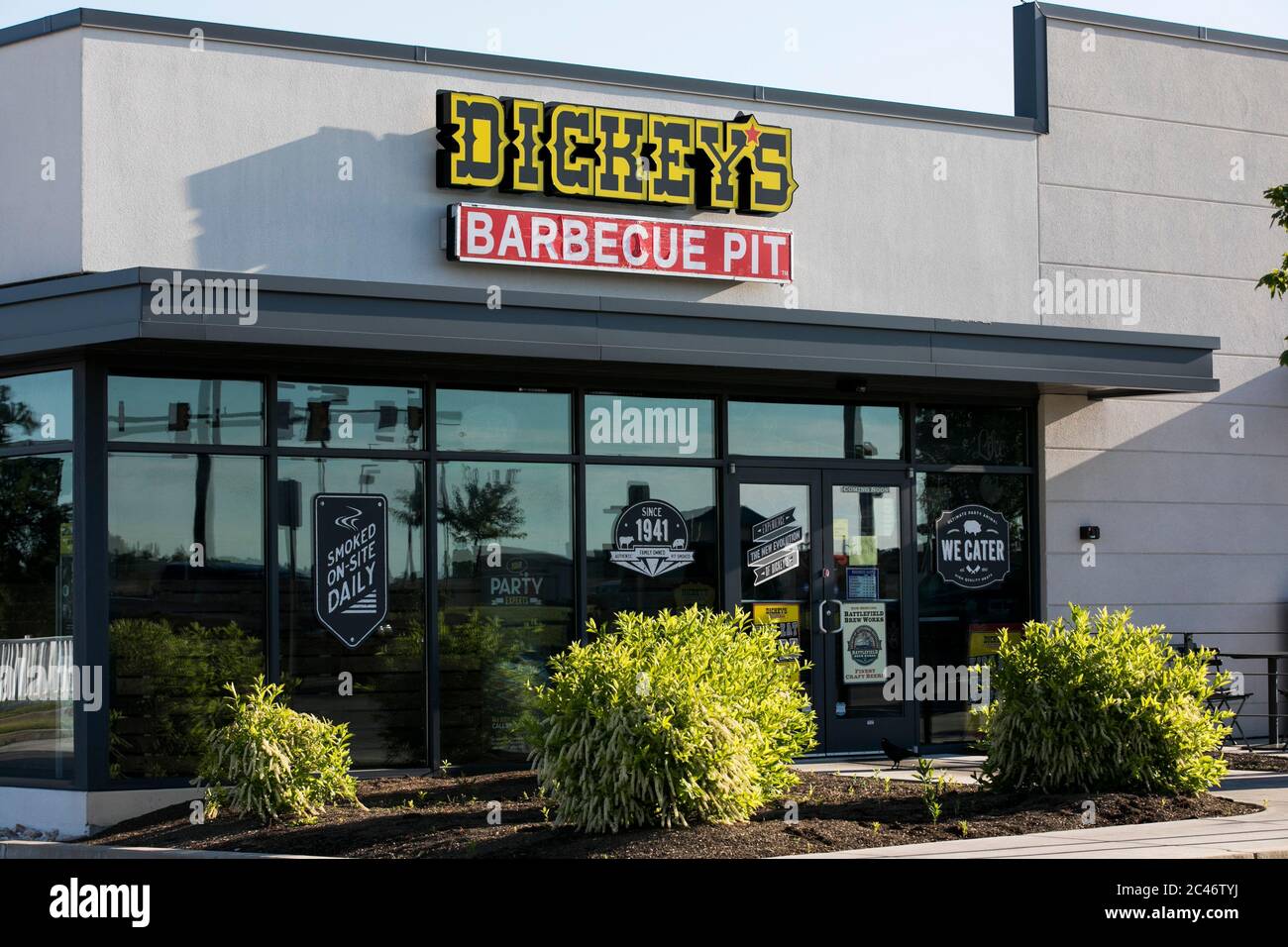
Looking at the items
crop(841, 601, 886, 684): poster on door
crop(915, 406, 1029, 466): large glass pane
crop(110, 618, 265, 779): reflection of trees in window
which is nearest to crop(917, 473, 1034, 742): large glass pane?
crop(915, 406, 1029, 466): large glass pane

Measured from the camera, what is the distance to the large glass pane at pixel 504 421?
13461mm

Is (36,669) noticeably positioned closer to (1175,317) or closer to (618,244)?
(618,244)

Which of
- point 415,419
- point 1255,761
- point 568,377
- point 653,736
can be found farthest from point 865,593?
point 653,736

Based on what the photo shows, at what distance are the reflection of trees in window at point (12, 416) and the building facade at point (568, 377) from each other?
0.03 meters

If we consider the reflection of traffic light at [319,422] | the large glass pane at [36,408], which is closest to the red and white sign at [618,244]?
the reflection of traffic light at [319,422]

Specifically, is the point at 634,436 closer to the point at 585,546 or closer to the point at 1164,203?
the point at 585,546

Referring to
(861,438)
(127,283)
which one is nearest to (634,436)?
(861,438)

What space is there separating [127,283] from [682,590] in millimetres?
5524

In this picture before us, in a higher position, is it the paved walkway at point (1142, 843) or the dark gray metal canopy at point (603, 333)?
the dark gray metal canopy at point (603, 333)

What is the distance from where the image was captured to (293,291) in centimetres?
1170

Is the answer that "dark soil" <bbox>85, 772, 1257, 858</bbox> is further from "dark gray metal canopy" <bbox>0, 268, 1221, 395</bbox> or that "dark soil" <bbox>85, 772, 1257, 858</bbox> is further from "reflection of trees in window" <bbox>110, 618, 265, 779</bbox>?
"dark gray metal canopy" <bbox>0, 268, 1221, 395</bbox>

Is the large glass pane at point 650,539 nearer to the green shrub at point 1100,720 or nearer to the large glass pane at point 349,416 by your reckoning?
the large glass pane at point 349,416

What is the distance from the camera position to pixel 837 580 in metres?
14.8

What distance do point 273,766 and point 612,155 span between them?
596cm
